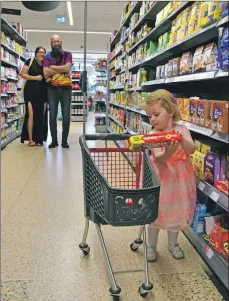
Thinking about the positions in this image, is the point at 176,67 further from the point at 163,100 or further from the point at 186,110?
the point at 163,100

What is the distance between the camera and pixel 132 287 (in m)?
1.78

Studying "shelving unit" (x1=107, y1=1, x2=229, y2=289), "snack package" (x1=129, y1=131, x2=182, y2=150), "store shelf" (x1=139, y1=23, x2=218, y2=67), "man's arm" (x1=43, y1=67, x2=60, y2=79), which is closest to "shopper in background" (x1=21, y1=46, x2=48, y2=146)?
"man's arm" (x1=43, y1=67, x2=60, y2=79)

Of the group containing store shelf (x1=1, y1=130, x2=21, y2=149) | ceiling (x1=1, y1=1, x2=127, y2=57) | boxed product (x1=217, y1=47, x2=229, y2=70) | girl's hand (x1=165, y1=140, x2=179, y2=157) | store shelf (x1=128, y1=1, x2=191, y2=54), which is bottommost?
store shelf (x1=1, y1=130, x2=21, y2=149)

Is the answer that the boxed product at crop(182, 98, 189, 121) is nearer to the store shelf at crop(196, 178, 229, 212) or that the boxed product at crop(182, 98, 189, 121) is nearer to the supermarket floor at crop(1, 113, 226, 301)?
the store shelf at crop(196, 178, 229, 212)

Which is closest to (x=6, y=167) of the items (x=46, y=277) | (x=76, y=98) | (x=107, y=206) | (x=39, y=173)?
(x=39, y=173)

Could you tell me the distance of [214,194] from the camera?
1.87 metres

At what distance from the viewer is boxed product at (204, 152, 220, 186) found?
198 centimetres

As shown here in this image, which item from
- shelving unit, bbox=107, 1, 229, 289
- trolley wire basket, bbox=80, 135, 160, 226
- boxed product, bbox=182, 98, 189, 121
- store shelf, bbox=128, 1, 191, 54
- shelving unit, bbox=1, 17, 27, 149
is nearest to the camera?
trolley wire basket, bbox=80, 135, 160, 226

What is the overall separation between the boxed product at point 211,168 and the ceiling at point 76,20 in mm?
A: 7944

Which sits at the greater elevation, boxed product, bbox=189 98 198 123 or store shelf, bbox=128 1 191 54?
store shelf, bbox=128 1 191 54

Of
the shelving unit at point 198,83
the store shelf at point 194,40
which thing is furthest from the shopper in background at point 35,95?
the store shelf at point 194,40

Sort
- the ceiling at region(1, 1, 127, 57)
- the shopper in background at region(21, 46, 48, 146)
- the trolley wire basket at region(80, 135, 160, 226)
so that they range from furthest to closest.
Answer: the ceiling at region(1, 1, 127, 57)
the shopper in background at region(21, 46, 48, 146)
the trolley wire basket at region(80, 135, 160, 226)

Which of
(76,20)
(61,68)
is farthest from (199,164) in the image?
(76,20)

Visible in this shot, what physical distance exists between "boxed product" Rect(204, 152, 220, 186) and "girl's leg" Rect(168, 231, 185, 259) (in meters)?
0.41
